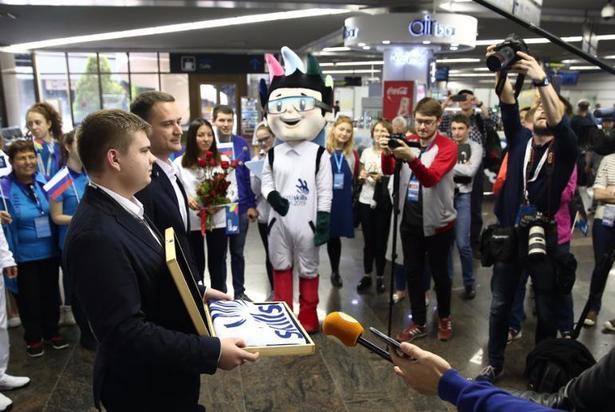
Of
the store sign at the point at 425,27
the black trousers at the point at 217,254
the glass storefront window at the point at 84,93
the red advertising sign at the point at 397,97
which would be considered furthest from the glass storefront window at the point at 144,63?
the black trousers at the point at 217,254

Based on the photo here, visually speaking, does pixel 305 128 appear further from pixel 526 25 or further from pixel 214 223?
pixel 526 25

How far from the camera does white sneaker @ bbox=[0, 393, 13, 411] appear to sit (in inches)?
109

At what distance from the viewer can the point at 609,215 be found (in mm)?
3477

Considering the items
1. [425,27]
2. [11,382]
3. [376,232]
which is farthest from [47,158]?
[425,27]

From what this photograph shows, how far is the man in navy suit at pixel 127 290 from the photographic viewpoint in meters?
1.29

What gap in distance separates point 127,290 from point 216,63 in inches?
643

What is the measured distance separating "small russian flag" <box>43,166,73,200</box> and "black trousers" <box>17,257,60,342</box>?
471 mm

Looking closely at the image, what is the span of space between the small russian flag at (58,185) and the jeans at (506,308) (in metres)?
2.75

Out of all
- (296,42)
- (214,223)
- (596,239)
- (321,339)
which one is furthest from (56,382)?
(296,42)

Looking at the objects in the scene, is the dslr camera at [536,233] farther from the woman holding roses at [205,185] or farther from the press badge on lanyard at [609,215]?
the woman holding roses at [205,185]

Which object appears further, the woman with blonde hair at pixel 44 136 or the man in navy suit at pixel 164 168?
the woman with blonde hair at pixel 44 136

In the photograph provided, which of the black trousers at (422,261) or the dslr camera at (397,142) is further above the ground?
→ the dslr camera at (397,142)

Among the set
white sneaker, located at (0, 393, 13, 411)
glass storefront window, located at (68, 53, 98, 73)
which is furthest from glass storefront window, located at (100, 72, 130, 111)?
white sneaker, located at (0, 393, 13, 411)

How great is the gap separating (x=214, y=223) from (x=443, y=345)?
192 centimetres
